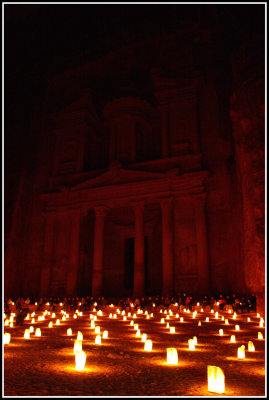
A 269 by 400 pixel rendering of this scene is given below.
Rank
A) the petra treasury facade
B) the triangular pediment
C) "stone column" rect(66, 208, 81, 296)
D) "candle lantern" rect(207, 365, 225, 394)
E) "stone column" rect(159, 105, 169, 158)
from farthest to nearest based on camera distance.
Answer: "stone column" rect(159, 105, 169, 158) → "stone column" rect(66, 208, 81, 296) → the triangular pediment → the petra treasury facade → "candle lantern" rect(207, 365, 225, 394)

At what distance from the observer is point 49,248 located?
2717 centimetres

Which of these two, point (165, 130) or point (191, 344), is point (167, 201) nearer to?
point (165, 130)

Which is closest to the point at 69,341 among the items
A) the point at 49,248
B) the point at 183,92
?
the point at 49,248

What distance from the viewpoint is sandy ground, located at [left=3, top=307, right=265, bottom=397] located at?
171 inches

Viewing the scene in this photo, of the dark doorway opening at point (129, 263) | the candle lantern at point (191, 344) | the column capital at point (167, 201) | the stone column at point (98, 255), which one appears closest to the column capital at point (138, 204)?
the column capital at point (167, 201)

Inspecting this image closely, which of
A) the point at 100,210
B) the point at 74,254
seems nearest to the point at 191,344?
the point at 100,210

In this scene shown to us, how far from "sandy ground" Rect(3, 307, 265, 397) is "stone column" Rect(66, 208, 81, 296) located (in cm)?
1644

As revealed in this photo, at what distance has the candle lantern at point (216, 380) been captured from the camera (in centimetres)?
422

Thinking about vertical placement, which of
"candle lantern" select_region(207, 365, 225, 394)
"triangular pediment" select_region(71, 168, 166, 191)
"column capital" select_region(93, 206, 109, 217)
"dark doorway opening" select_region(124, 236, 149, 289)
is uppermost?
"triangular pediment" select_region(71, 168, 166, 191)

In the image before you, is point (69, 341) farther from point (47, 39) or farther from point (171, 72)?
point (47, 39)

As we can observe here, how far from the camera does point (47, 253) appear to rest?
27.1 meters

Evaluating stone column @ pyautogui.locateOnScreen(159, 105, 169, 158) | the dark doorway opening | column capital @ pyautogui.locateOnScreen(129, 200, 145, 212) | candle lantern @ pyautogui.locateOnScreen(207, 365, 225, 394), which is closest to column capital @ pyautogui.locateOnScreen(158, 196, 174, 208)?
column capital @ pyautogui.locateOnScreen(129, 200, 145, 212)

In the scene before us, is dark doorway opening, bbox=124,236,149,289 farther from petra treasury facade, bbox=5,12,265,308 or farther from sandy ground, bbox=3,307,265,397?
sandy ground, bbox=3,307,265,397

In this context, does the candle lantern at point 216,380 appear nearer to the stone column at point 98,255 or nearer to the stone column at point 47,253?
the stone column at point 98,255
